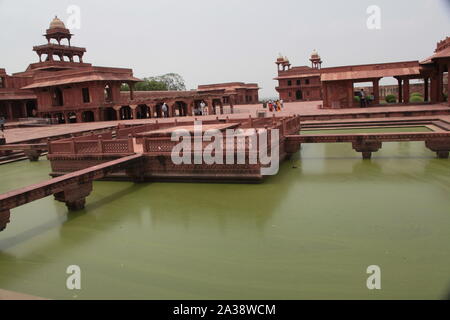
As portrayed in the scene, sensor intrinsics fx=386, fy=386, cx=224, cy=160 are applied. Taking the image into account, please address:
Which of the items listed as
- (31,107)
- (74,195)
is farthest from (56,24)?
(74,195)

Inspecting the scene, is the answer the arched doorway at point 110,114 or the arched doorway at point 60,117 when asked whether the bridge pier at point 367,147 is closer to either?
the arched doorway at point 110,114

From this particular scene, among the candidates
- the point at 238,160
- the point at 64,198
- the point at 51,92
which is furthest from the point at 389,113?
the point at 51,92

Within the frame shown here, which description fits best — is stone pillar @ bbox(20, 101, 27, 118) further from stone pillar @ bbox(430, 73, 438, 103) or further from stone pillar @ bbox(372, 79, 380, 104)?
stone pillar @ bbox(430, 73, 438, 103)

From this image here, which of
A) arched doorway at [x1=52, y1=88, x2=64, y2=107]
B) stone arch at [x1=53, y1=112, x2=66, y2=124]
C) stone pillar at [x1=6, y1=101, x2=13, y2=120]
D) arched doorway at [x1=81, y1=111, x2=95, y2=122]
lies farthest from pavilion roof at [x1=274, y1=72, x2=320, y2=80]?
stone pillar at [x1=6, y1=101, x2=13, y2=120]

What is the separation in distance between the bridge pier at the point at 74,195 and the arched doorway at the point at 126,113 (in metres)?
26.6

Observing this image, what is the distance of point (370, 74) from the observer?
24922 millimetres

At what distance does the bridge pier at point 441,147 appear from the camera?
11.0 metres

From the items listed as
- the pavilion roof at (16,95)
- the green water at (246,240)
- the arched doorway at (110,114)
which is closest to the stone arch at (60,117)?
the pavilion roof at (16,95)

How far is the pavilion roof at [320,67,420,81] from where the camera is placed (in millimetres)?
24562

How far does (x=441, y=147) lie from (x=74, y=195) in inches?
389

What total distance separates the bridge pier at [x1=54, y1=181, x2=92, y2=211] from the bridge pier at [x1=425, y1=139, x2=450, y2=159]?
9367mm

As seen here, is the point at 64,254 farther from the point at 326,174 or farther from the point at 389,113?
the point at 389,113

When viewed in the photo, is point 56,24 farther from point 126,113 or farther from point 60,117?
point 126,113
